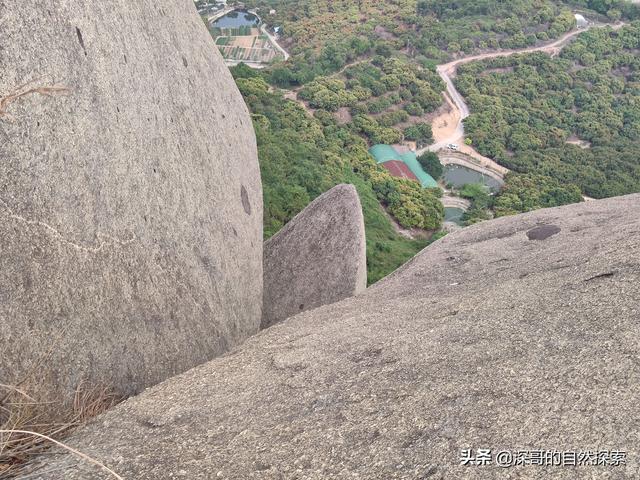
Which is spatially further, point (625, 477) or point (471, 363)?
point (471, 363)

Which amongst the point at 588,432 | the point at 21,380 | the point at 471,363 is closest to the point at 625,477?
the point at 588,432

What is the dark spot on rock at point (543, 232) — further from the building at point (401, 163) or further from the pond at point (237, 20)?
the pond at point (237, 20)

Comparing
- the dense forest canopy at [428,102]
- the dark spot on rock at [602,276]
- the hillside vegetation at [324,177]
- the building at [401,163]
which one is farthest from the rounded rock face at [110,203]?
the building at [401,163]

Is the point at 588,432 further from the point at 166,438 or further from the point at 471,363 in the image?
the point at 166,438

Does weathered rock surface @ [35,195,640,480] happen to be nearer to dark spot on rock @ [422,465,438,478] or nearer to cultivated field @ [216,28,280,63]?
dark spot on rock @ [422,465,438,478]

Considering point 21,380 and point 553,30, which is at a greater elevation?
point 21,380

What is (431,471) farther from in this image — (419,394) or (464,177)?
(464,177)

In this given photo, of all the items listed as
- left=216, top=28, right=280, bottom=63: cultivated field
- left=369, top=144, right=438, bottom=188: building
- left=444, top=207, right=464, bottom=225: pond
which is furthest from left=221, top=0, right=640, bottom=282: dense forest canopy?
left=216, top=28, right=280, bottom=63: cultivated field
